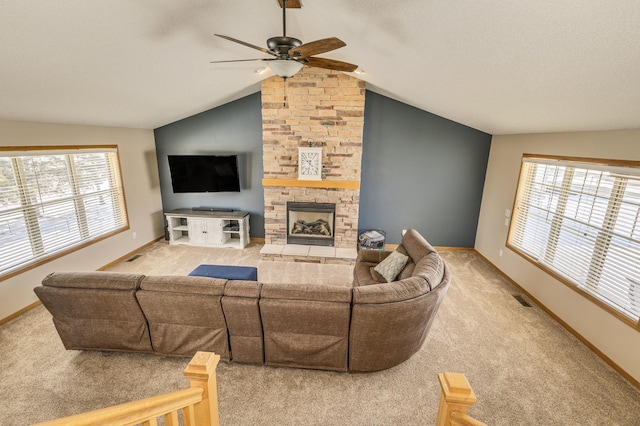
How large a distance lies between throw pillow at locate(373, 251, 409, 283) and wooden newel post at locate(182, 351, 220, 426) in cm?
248

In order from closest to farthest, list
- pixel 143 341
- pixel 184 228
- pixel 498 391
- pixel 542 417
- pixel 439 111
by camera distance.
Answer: pixel 542 417 < pixel 498 391 < pixel 143 341 < pixel 439 111 < pixel 184 228

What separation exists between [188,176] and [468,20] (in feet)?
16.9

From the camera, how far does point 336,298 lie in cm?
236

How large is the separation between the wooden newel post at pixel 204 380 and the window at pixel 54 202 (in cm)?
384

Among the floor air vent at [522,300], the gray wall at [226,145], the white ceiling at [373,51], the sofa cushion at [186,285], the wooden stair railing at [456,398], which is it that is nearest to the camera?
the wooden stair railing at [456,398]

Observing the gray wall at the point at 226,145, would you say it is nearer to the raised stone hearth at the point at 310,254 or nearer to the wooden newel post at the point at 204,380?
the raised stone hearth at the point at 310,254

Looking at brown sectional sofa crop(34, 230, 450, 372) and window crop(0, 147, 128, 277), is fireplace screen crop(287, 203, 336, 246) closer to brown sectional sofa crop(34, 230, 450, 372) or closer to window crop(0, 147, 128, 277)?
brown sectional sofa crop(34, 230, 450, 372)

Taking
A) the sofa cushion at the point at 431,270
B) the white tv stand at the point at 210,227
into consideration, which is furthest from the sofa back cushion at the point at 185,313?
the white tv stand at the point at 210,227

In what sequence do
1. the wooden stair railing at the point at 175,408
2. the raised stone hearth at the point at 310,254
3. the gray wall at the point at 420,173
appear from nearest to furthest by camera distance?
Answer: the wooden stair railing at the point at 175,408 → the raised stone hearth at the point at 310,254 → the gray wall at the point at 420,173

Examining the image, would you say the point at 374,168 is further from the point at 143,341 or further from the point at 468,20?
the point at 143,341

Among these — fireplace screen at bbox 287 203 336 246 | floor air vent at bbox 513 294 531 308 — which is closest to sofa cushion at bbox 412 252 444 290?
floor air vent at bbox 513 294 531 308

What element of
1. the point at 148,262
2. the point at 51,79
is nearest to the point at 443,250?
the point at 148,262

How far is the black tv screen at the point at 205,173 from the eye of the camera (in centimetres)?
549

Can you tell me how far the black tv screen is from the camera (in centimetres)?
549
